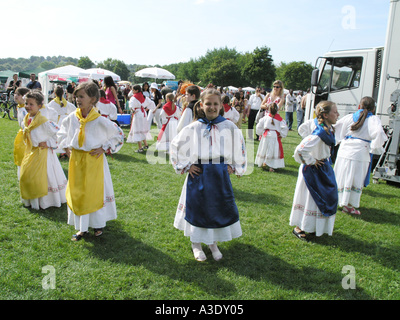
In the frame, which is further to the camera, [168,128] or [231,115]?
[231,115]

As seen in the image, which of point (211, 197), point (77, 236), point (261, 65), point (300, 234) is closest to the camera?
point (211, 197)

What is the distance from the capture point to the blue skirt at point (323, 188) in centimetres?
426

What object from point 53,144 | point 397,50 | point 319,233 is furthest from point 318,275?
point 397,50

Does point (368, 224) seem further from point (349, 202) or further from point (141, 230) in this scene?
point (141, 230)

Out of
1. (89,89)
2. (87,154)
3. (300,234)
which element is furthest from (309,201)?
(89,89)

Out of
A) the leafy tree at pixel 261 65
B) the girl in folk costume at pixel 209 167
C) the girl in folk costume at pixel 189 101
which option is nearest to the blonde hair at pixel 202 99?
the girl in folk costume at pixel 209 167

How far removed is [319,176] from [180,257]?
2.16 metres

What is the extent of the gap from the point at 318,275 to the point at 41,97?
15.9ft

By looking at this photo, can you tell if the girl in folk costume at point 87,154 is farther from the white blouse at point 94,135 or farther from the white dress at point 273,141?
the white dress at point 273,141

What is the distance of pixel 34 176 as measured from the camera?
499cm

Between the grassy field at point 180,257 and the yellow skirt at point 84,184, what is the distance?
0.50m

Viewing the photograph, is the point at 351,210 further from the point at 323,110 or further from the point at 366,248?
the point at 323,110

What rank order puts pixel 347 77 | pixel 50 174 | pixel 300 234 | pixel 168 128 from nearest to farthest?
1. pixel 300 234
2. pixel 50 174
3. pixel 168 128
4. pixel 347 77

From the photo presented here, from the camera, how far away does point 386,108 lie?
312 inches
